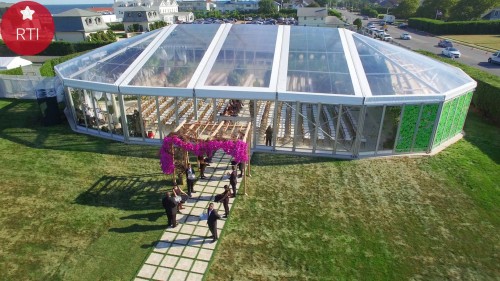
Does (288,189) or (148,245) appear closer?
(148,245)

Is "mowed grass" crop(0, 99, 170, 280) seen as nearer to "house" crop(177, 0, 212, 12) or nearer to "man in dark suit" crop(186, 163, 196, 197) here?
"man in dark suit" crop(186, 163, 196, 197)

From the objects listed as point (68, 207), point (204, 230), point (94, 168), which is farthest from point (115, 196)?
point (204, 230)

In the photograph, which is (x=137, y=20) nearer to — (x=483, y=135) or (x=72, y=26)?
(x=72, y=26)

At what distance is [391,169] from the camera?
13.4m

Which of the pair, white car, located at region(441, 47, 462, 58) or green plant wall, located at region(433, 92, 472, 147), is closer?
green plant wall, located at region(433, 92, 472, 147)

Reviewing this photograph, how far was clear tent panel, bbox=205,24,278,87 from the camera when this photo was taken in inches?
Result: 572

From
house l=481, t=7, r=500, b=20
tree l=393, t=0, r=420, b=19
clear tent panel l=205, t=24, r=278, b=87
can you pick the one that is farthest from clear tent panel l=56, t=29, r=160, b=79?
tree l=393, t=0, r=420, b=19

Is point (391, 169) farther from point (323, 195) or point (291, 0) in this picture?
point (291, 0)

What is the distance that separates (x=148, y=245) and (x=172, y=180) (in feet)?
11.8

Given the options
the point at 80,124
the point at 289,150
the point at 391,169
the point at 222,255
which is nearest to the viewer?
the point at 222,255

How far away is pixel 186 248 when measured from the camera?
9141mm

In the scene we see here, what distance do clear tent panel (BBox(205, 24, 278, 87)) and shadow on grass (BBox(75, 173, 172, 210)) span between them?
5.01 m

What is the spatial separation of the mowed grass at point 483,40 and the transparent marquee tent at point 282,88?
131 feet

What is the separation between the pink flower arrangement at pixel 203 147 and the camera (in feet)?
35.2
